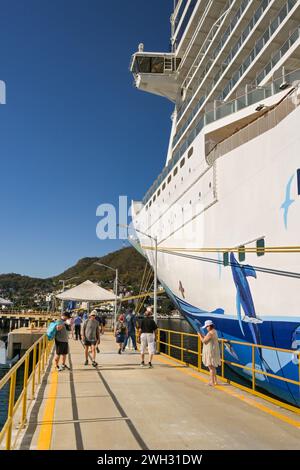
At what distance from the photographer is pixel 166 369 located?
1255cm

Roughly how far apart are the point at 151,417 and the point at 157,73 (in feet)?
92.9

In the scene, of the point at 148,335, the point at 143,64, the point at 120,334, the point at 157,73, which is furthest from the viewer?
the point at 143,64

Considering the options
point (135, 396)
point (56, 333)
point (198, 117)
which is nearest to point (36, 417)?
point (135, 396)

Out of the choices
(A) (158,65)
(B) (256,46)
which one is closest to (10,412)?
(B) (256,46)

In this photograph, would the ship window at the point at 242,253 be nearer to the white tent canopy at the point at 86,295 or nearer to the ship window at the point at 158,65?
the white tent canopy at the point at 86,295

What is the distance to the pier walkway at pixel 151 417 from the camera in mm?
5477

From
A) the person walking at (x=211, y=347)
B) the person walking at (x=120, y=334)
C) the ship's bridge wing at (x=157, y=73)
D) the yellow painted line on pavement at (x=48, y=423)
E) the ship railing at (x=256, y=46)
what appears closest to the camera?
the yellow painted line on pavement at (x=48, y=423)

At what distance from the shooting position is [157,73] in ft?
102

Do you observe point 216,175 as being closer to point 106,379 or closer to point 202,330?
point 202,330

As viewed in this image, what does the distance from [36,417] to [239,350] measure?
23.0ft

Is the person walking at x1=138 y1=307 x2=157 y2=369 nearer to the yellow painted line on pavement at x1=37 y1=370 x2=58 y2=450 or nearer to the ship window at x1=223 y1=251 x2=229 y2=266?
the ship window at x1=223 y1=251 x2=229 y2=266

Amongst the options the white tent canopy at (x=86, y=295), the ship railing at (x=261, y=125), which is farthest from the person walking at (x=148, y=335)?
the white tent canopy at (x=86, y=295)

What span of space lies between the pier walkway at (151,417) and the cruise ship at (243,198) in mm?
1215

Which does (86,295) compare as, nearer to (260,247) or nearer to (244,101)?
(244,101)
